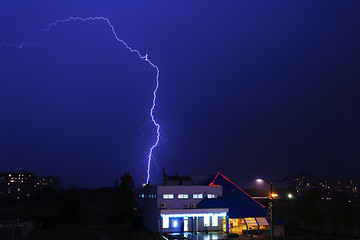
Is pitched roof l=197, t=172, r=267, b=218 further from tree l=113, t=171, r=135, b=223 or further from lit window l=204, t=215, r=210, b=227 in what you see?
tree l=113, t=171, r=135, b=223

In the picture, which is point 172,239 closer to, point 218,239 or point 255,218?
point 218,239

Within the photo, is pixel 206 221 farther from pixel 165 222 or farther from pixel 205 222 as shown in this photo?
pixel 165 222

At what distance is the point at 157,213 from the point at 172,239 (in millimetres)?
6734

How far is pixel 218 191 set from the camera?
44125mm

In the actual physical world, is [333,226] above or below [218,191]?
below

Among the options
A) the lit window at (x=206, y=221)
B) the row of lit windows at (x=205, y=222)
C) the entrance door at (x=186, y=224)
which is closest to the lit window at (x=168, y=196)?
the row of lit windows at (x=205, y=222)

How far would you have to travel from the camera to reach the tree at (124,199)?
150ft

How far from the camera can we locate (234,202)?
42688mm

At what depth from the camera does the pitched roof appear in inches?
1597

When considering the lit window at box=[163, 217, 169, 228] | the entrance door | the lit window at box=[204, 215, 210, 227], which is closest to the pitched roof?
the lit window at box=[204, 215, 210, 227]

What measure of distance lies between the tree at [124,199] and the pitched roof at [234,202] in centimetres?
971

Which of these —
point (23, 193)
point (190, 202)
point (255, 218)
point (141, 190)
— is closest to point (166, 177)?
point (141, 190)

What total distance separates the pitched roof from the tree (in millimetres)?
9714

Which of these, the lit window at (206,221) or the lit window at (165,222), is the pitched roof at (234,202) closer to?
the lit window at (206,221)
